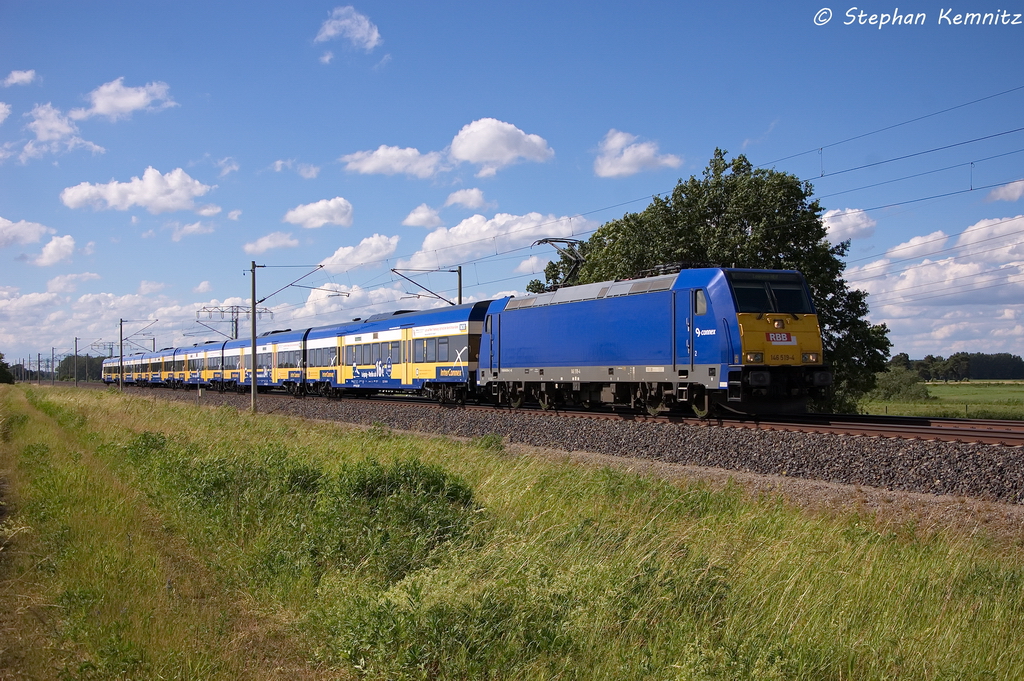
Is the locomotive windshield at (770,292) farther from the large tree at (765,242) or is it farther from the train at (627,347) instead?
the large tree at (765,242)

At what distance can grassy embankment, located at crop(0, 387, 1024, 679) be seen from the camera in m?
5.44

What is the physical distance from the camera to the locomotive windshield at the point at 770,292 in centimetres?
1709

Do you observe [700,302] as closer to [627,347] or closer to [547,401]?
[627,347]

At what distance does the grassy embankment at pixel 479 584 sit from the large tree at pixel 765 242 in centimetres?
2160

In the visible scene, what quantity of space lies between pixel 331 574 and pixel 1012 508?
315 inches

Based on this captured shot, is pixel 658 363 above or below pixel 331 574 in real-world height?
above

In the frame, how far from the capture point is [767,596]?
6.36m

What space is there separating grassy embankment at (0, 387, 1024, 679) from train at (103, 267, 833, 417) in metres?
6.48

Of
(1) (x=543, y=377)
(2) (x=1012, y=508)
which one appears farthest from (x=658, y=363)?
(2) (x=1012, y=508)

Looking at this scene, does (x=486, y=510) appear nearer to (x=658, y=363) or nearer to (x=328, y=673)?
(x=328, y=673)

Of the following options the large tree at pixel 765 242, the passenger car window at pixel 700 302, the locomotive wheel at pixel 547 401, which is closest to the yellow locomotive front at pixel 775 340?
the passenger car window at pixel 700 302

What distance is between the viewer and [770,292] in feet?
57.6

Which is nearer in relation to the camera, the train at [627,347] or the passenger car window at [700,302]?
the train at [627,347]

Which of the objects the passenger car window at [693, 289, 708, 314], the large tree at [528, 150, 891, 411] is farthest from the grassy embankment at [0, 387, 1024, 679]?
the large tree at [528, 150, 891, 411]
